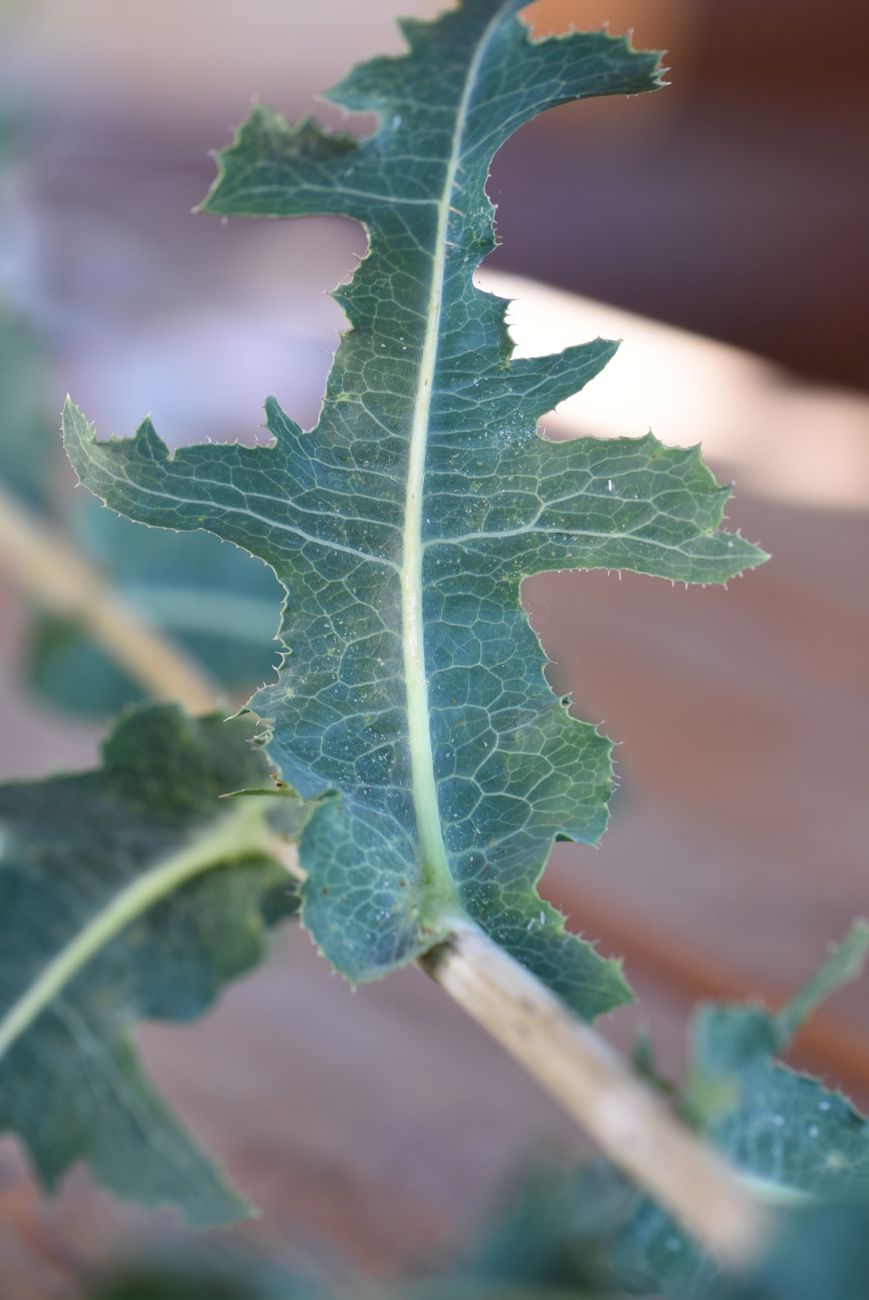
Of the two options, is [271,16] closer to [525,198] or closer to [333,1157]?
[525,198]

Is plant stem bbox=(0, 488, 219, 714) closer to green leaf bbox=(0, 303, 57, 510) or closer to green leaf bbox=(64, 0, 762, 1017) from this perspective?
green leaf bbox=(0, 303, 57, 510)

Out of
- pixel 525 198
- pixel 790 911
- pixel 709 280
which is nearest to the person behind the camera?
pixel 790 911

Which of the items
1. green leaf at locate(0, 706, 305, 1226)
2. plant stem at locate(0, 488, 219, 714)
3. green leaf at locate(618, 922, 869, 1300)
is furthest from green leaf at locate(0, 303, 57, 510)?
green leaf at locate(618, 922, 869, 1300)

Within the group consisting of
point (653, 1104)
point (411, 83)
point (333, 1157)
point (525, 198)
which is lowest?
point (333, 1157)

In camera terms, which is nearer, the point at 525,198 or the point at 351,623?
the point at 351,623

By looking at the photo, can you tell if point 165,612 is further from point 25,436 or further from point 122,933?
point 122,933

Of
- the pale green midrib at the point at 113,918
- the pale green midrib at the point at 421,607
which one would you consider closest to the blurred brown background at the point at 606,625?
the pale green midrib at the point at 421,607

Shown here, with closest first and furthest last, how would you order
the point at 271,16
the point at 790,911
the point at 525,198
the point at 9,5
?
1. the point at 790,911
2. the point at 9,5
3. the point at 525,198
4. the point at 271,16

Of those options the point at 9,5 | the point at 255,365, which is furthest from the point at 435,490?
the point at 9,5
